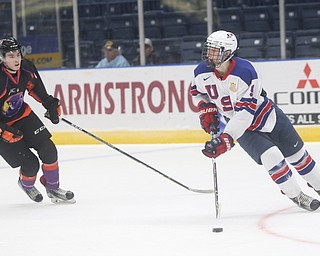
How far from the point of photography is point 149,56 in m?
9.21

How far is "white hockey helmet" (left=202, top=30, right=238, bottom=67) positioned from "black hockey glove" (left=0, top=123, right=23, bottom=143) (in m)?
1.25

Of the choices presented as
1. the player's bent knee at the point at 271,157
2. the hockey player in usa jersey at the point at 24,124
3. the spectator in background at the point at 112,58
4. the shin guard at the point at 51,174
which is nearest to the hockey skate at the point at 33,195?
the hockey player in usa jersey at the point at 24,124

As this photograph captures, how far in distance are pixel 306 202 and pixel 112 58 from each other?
4796 mm

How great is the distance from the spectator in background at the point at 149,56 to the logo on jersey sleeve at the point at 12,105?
3.95 meters

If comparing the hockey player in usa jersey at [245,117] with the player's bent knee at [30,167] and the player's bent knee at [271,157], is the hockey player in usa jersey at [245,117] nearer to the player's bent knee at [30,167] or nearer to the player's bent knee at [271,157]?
the player's bent knee at [271,157]

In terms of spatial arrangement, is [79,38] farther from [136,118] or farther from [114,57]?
[136,118]

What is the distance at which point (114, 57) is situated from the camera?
30.0 feet

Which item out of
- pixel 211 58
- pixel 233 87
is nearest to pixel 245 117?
pixel 233 87

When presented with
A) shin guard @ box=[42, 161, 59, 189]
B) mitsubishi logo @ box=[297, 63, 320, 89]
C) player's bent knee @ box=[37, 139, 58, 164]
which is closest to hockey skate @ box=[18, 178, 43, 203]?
shin guard @ box=[42, 161, 59, 189]

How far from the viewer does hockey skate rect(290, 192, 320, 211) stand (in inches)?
181

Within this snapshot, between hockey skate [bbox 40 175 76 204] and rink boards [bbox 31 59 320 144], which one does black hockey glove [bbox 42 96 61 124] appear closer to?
hockey skate [bbox 40 175 76 204]

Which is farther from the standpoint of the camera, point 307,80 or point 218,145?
point 307,80

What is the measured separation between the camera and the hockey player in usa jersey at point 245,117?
449 centimetres

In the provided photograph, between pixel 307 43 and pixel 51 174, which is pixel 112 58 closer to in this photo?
pixel 307 43
